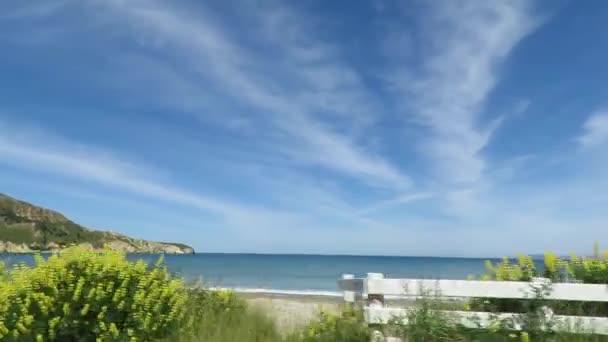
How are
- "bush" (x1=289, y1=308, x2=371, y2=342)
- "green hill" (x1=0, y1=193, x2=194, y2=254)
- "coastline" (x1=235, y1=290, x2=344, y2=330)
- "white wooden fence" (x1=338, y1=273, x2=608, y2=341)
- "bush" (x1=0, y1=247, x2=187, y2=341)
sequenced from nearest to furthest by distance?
"bush" (x1=0, y1=247, x2=187, y2=341) < "white wooden fence" (x1=338, y1=273, x2=608, y2=341) < "bush" (x1=289, y1=308, x2=371, y2=342) < "coastline" (x1=235, y1=290, x2=344, y2=330) < "green hill" (x1=0, y1=193, x2=194, y2=254)

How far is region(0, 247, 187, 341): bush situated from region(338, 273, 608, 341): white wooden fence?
2.47 m

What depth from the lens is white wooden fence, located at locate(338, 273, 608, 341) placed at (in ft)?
20.0

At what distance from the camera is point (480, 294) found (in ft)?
21.0

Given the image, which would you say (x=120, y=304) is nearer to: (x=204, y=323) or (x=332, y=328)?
Answer: (x=204, y=323)

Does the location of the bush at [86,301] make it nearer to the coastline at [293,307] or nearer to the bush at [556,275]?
the coastline at [293,307]

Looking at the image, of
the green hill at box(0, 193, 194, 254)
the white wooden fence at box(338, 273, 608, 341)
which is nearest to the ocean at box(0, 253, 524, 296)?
the white wooden fence at box(338, 273, 608, 341)

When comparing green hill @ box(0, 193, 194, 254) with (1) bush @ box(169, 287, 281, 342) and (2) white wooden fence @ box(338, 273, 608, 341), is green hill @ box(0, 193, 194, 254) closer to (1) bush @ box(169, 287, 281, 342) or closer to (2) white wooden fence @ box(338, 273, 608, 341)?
Answer: (1) bush @ box(169, 287, 281, 342)

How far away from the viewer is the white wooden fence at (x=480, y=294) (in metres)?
6.09

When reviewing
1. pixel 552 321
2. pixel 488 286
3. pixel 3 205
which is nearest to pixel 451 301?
pixel 488 286

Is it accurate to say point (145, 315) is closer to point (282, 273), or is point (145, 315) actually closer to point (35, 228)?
point (282, 273)

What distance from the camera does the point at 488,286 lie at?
6387mm

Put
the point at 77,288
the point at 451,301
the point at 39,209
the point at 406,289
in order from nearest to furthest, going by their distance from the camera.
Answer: the point at 77,288, the point at 406,289, the point at 451,301, the point at 39,209

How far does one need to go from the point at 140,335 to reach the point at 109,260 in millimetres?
986

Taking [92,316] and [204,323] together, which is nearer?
[92,316]
